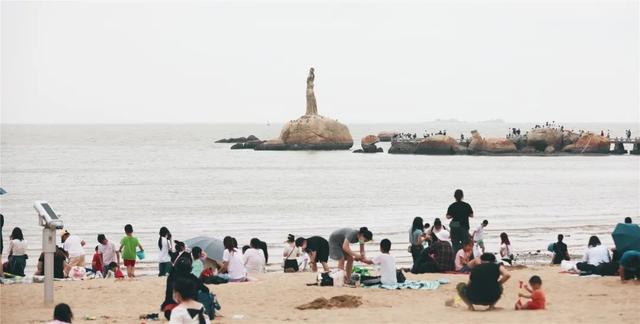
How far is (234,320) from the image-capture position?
48.9 feet

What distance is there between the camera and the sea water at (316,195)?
38125 mm

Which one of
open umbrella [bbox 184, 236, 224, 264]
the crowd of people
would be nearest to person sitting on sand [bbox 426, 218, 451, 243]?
the crowd of people

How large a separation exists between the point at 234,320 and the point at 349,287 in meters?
3.34

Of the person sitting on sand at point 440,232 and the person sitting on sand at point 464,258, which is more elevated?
the person sitting on sand at point 440,232

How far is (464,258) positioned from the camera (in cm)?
1936

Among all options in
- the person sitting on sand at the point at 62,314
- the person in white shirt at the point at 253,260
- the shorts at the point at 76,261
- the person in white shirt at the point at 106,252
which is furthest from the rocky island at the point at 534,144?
the person sitting on sand at the point at 62,314

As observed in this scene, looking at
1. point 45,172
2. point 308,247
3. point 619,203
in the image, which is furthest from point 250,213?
point 45,172

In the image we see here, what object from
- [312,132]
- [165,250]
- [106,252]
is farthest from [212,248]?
[312,132]

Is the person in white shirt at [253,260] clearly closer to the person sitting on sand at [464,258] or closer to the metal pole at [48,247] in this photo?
the person sitting on sand at [464,258]

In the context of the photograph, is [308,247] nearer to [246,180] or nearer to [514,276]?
[514,276]

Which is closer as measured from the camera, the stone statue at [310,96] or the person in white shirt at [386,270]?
the person in white shirt at [386,270]

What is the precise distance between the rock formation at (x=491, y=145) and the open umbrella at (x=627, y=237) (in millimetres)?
85311

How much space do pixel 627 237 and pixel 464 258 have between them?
2937 millimetres

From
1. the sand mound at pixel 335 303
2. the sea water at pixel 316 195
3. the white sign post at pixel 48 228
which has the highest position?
the white sign post at pixel 48 228
